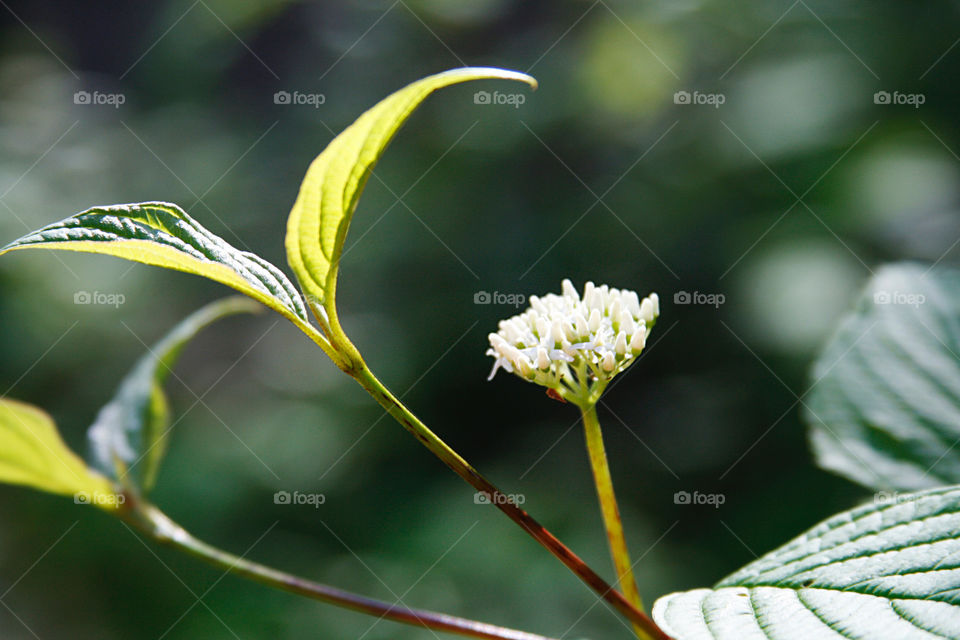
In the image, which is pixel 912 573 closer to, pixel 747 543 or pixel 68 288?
pixel 747 543

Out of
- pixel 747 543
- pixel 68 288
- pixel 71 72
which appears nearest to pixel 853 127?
pixel 747 543
